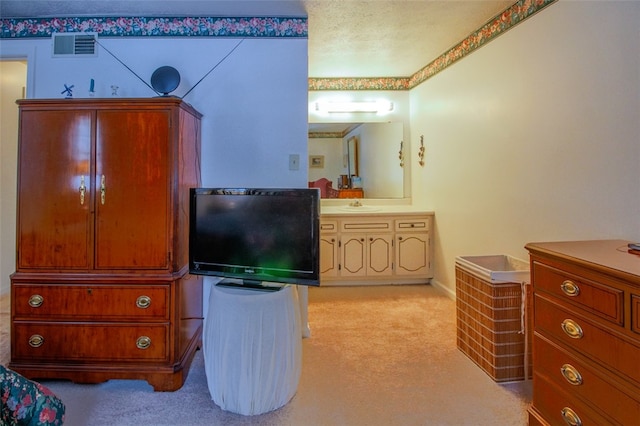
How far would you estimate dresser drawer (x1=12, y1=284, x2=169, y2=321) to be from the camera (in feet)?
6.46

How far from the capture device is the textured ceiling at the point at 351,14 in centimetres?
238

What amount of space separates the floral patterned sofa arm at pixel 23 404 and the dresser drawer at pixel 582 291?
187 cm

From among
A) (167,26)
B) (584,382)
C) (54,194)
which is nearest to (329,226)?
(167,26)

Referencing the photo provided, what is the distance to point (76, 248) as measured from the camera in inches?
78.2

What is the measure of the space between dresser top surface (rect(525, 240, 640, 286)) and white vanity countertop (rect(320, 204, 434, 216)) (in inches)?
84.7

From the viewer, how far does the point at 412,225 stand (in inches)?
150

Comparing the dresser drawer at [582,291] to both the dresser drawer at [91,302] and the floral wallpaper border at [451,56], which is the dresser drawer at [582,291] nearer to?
the floral wallpaper border at [451,56]

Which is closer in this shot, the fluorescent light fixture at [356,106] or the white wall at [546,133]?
the white wall at [546,133]

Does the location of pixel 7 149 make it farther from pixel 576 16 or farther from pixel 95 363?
pixel 576 16

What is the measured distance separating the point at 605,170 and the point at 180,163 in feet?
7.43

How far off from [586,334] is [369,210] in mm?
2735

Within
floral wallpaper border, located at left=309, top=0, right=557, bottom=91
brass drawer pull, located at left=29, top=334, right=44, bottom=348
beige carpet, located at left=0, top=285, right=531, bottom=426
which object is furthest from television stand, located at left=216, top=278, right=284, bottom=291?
floral wallpaper border, located at left=309, top=0, right=557, bottom=91

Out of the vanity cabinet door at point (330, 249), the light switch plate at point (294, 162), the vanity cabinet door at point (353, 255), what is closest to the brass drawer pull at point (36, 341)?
the light switch plate at point (294, 162)

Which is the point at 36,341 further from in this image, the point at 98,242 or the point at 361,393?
the point at 361,393
